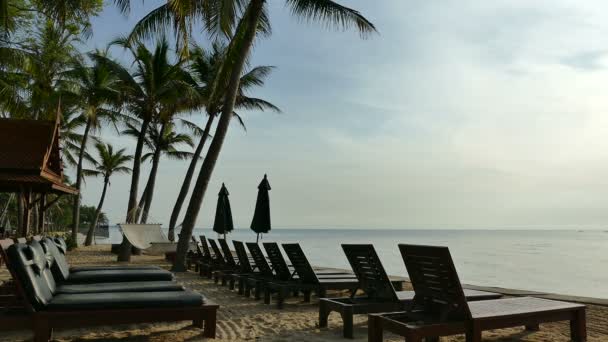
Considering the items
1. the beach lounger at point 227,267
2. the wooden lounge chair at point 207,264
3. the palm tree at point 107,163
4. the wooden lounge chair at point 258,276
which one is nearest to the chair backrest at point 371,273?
the wooden lounge chair at point 258,276

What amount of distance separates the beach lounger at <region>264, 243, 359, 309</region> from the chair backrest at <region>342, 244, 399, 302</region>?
3.84ft

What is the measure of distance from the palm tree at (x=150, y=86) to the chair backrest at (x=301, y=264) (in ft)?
37.1

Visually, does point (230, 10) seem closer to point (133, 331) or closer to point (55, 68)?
point (133, 331)

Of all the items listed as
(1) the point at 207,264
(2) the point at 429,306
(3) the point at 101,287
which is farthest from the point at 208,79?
(2) the point at 429,306

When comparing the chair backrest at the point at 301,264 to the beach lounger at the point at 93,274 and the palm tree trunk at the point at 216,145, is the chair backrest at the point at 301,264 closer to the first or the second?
the beach lounger at the point at 93,274

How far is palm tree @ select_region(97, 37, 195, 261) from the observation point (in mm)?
17250

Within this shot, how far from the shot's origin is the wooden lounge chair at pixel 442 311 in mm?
3875

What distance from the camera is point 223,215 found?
15.3 meters

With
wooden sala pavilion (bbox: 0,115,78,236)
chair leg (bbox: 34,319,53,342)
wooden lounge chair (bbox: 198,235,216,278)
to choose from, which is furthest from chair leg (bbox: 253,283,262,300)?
wooden sala pavilion (bbox: 0,115,78,236)

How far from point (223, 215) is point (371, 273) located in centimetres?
1044

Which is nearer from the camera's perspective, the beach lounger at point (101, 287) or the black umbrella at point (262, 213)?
the beach lounger at point (101, 287)

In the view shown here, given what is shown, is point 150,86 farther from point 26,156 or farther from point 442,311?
point 442,311

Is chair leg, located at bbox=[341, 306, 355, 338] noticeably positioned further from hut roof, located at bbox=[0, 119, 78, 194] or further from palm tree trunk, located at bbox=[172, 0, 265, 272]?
hut roof, located at bbox=[0, 119, 78, 194]

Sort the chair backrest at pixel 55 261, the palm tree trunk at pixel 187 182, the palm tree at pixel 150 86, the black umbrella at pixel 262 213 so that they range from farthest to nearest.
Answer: the palm tree trunk at pixel 187 182 < the palm tree at pixel 150 86 < the black umbrella at pixel 262 213 < the chair backrest at pixel 55 261
